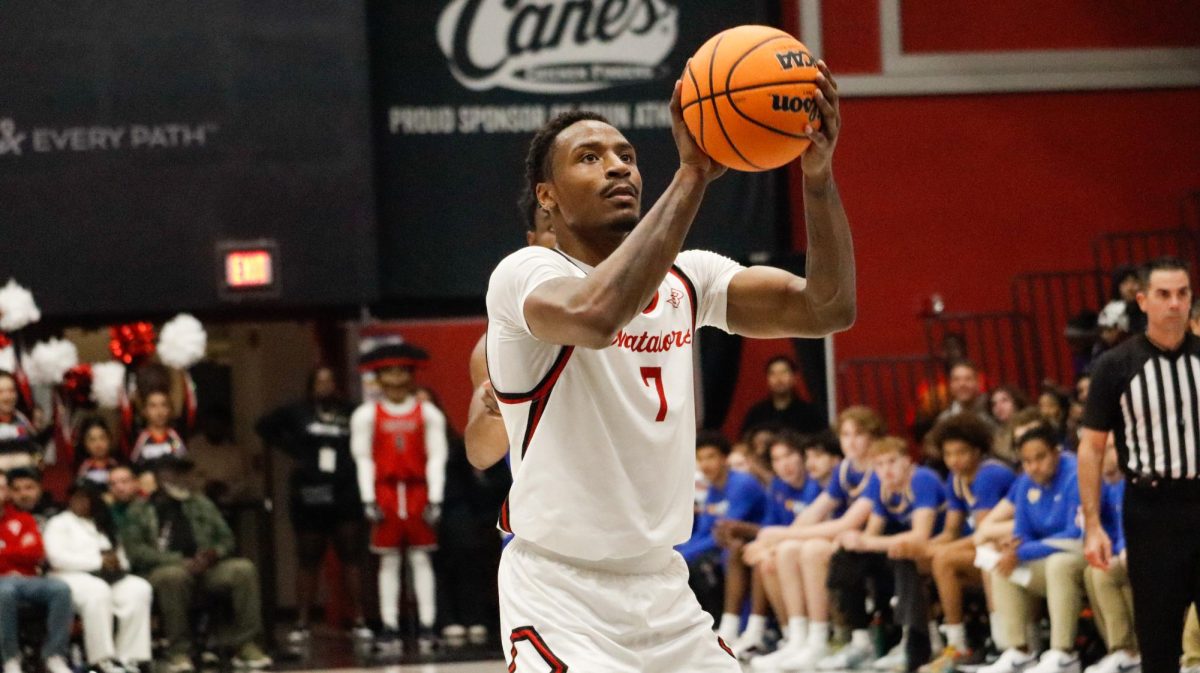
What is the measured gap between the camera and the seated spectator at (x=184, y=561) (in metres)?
11.1

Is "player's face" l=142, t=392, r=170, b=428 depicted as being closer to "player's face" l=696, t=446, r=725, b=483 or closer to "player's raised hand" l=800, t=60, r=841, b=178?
"player's face" l=696, t=446, r=725, b=483

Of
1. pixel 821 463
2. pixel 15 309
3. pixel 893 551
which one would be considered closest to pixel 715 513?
pixel 821 463

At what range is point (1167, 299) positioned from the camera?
23.4ft

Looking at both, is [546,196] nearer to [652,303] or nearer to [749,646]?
[652,303]

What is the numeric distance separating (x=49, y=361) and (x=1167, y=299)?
25.1 feet

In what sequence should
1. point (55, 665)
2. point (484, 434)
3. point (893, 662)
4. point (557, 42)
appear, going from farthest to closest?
point (557, 42) → point (55, 665) → point (893, 662) → point (484, 434)

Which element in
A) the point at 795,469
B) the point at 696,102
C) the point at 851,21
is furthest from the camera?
the point at 851,21

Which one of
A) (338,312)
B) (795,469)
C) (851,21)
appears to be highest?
(851,21)

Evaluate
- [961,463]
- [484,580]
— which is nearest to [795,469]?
[961,463]

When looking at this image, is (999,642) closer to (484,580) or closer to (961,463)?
(961,463)

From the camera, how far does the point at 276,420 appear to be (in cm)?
1279

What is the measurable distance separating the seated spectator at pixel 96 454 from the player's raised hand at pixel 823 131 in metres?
8.50

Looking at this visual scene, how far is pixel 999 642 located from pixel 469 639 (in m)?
4.03

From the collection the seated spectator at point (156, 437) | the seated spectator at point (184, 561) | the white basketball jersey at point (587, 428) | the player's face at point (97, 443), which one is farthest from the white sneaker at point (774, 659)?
the white basketball jersey at point (587, 428)
